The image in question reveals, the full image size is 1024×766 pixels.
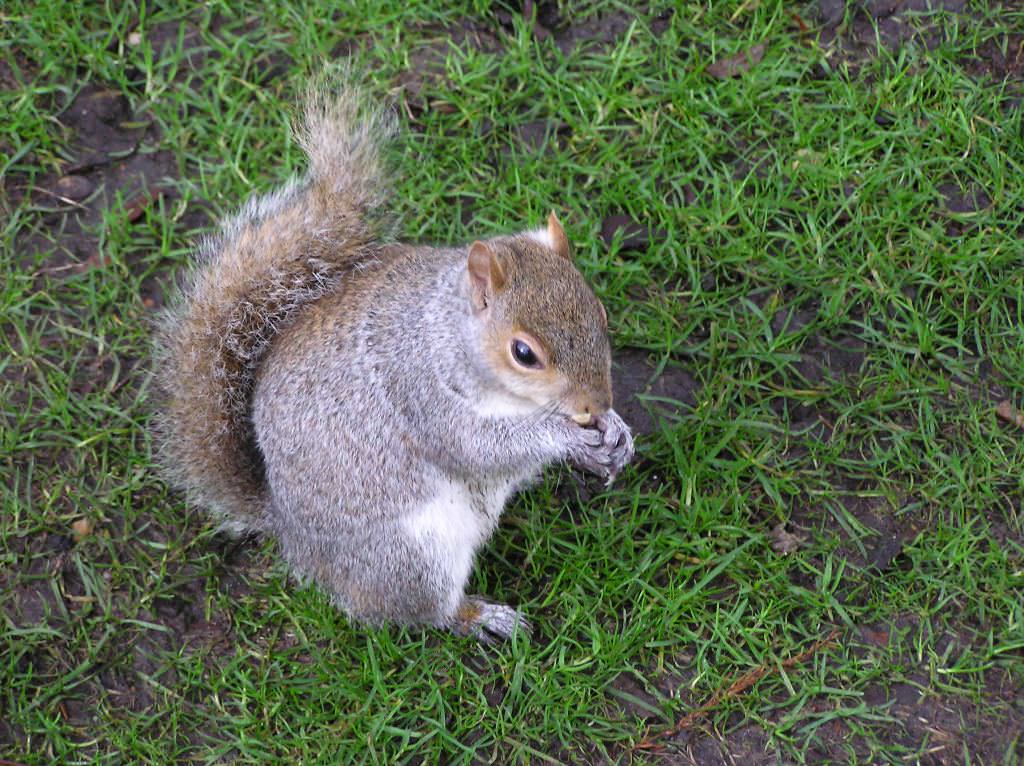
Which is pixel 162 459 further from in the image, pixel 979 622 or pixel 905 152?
pixel 905 152

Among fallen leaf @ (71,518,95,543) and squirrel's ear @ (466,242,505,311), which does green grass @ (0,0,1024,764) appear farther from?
squirrel's ear @ (466,242,505,311)

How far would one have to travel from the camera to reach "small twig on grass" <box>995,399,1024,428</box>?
2.31m

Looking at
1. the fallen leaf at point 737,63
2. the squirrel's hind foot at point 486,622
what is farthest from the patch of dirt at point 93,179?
the fallen leaf at point 737,63

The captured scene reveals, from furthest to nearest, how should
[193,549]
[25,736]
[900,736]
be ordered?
[193,549] → [25,736] → [900,736]

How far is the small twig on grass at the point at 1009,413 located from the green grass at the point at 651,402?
0.08 ft

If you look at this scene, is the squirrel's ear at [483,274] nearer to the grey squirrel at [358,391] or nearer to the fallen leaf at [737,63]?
the grey squirrel at [358,391]

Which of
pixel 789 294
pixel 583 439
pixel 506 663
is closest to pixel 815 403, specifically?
pixel 789 294

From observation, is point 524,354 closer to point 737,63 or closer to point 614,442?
point 614,442

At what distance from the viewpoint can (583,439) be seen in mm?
2096

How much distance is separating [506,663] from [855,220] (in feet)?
4.13

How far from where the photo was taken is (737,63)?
2.80m

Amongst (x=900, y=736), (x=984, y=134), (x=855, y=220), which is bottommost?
(x=900, y=736)

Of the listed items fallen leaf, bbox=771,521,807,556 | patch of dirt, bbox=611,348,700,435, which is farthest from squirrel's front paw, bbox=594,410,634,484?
fallen leaf, bbox=771,521,807,556

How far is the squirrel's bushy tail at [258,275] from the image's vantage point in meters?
2.11
